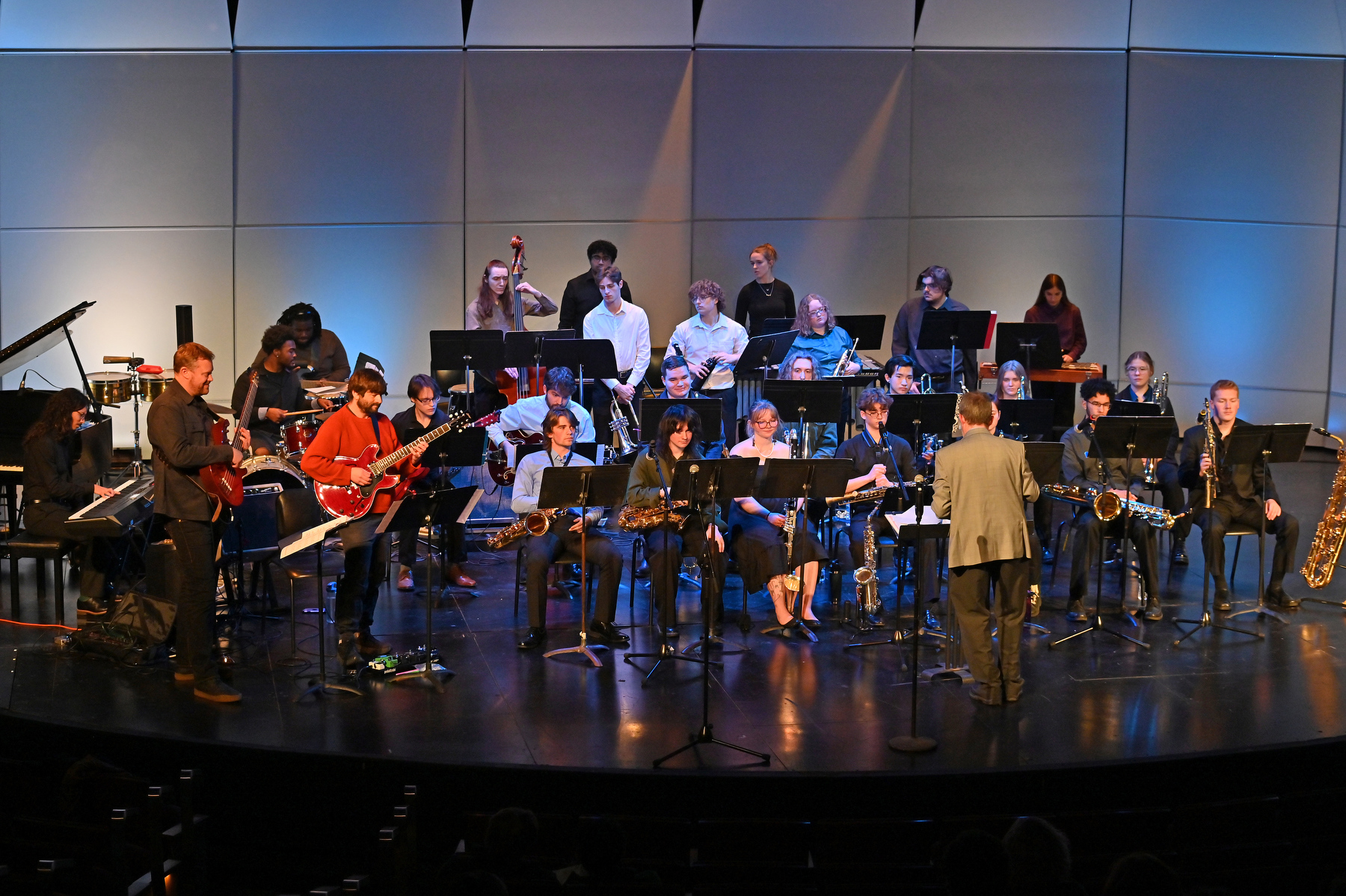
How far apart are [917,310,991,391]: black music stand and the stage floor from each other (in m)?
2.49

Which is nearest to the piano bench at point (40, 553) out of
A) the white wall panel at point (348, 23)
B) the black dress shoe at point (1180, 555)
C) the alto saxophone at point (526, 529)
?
the alto saxophone at point (526, 529)

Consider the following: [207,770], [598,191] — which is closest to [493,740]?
[207,770]

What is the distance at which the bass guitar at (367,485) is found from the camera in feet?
21.8

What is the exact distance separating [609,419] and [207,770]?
4.85 m

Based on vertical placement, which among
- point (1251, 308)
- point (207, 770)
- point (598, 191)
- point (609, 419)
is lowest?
point (207, 770)

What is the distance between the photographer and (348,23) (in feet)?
39.1

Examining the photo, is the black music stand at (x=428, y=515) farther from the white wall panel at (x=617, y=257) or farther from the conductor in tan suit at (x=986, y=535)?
the white wall panel at (x=617, y=257)

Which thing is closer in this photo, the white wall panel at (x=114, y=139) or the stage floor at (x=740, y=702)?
the stage floor at (x=740, y=702)

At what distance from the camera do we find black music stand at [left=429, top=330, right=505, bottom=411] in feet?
30.6

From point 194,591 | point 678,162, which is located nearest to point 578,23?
point 678,162

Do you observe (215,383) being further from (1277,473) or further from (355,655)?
(1277,473)

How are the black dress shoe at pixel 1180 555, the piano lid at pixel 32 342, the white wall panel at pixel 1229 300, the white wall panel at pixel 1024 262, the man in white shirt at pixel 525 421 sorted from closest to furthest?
the piano lid at pixel 32 342 < the black dress shoe at pixel 1180 555 < the man in white shirt at pixel 525 421 < the white wall panel at pixel 1024 262 < the white wall panel at pixel 1229 300

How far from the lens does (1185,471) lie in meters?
8.14

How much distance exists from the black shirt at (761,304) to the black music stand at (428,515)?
172 inches
